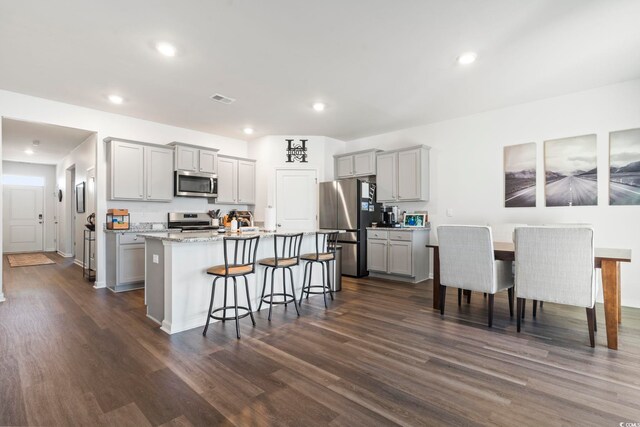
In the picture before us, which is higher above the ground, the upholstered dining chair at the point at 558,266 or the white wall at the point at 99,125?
the white wall at the point at 99,125

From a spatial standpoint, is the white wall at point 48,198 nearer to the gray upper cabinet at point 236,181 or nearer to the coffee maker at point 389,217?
the gray upper cabinet at point 236,181

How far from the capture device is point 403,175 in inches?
218

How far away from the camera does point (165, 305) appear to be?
307cm

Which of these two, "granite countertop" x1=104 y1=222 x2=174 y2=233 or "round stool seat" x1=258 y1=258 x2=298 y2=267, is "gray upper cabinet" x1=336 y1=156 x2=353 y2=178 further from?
"granite countertop" x1=104 y1=222 x2=174 y2=233

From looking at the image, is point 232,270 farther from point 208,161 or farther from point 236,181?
point 236,181

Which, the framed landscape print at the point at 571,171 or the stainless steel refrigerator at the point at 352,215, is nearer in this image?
the framed landscape print at the point at 571,171

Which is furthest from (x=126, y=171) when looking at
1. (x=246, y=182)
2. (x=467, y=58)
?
(x=467, y=58)

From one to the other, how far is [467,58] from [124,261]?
5121 millimetres

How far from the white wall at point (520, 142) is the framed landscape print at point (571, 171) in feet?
0.22

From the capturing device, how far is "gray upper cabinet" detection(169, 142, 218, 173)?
5.46m

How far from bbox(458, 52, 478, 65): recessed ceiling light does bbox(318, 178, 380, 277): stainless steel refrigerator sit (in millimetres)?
2644

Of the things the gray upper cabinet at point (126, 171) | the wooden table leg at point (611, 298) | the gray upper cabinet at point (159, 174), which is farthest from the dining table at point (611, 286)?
the gray upper cabinet at point (126, 171)

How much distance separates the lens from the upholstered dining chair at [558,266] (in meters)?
2.63

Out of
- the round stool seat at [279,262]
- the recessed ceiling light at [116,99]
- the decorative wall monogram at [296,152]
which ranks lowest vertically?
the round stool seat at [279,262]
